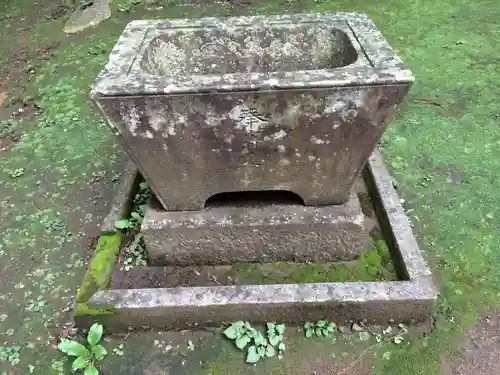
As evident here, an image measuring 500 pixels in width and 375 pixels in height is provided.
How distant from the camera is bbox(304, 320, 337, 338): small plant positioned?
8.43ft

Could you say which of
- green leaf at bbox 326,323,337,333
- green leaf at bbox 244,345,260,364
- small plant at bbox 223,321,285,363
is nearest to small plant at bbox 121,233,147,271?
small plant at bbox 223,321,285,363

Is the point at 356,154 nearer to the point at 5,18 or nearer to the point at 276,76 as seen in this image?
the point at 276,76

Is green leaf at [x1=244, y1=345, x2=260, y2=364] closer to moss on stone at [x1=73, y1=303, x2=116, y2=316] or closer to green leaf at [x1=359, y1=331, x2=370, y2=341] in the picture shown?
green leaf at [x1=359, y1=331, x2=370, y2=341]

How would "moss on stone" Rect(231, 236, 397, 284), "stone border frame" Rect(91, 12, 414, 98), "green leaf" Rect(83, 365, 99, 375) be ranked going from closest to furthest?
"stone border frame" Rect(91, 12, 414, 98) < "green leaf" Rect(83, 365, 99, 375) < "moss on stone" Rect(231, 236, 397, 284)

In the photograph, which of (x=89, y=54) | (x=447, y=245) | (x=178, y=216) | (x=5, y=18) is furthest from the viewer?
(x=5, y=18)

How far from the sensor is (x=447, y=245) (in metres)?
3.05

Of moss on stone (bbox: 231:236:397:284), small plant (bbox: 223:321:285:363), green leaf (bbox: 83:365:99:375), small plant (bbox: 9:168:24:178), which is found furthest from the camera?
small plant (bbox: 9:168:24:178)

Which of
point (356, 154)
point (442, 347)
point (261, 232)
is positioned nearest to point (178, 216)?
point (261, 232)

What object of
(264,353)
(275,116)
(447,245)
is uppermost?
(275,116)

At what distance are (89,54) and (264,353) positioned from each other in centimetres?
444

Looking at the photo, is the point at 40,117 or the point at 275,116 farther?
the point at 40,117

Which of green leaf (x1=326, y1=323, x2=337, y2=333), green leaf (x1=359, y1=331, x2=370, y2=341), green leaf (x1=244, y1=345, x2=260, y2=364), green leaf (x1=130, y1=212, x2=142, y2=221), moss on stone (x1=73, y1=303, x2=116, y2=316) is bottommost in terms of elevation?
green leaf (x1=359, y1=331, x2=370, y2=341)

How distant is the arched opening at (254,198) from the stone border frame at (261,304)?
51cm

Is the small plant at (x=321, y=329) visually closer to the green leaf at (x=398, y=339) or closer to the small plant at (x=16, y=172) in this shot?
the green leaf at (x=398, y=339)
